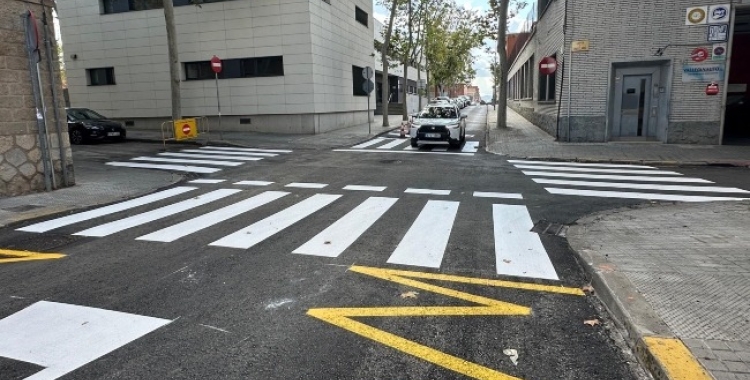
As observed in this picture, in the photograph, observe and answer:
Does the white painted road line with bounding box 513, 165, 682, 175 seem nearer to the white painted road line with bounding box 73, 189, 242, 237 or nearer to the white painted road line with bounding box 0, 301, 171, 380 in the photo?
the white painted road line with bounding box 73, 189, 242, 237

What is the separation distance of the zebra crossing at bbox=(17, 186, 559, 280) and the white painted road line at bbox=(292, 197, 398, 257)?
1 centimetres

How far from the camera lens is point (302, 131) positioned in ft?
76.2

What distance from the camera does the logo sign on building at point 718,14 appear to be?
15.5 metres

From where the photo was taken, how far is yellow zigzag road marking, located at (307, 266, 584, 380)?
3.27 metres

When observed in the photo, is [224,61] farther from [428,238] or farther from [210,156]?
[428,238]

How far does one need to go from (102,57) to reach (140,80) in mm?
2967

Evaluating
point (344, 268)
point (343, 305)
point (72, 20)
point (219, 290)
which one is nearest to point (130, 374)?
point (219, 290)

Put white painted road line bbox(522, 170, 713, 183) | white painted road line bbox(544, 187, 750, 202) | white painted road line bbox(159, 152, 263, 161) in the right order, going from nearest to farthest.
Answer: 1. white painted road line bbox(544, 187, 750, 202)
2. white painted road line bbox(522, 170, 713, 183)
3. white painted road line bbox(159, 152, 263, 161)

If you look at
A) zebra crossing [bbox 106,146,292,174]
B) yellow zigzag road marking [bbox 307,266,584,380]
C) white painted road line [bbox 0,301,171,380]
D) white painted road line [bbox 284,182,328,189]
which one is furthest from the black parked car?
yellow zigzag road marking [bbox 307,266,584,380]

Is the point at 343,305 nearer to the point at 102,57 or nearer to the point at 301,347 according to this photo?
the point at 301,347

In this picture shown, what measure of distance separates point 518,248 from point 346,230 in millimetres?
2411

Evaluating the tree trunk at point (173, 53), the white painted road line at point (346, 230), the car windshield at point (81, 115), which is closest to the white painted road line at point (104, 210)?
the white painted road line at point (346, 230)

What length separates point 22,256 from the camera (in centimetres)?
582

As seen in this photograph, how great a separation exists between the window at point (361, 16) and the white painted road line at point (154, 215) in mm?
23525
